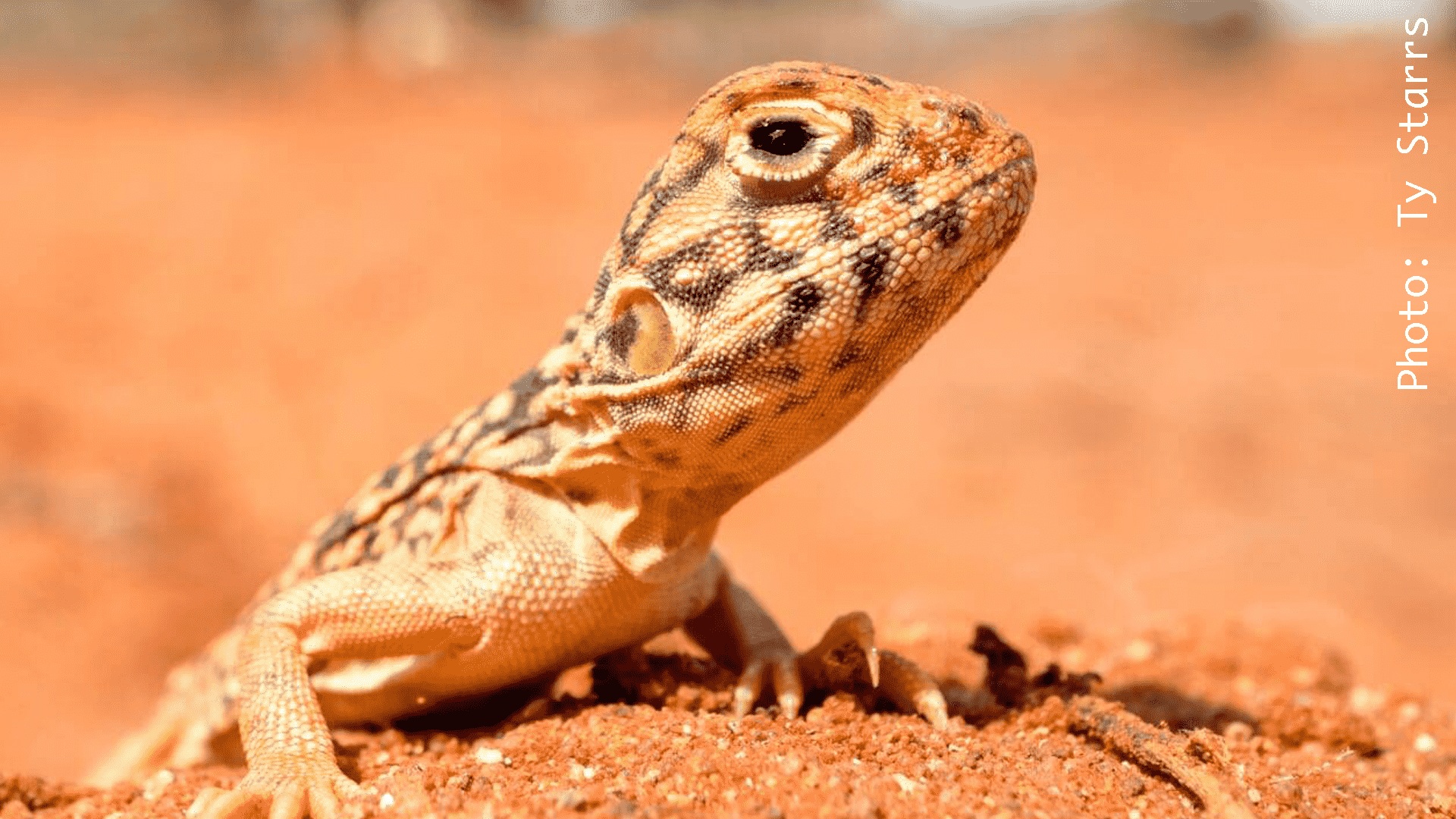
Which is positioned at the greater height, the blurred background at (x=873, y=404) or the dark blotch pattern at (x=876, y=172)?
the blurred background at (x=873, y=404)

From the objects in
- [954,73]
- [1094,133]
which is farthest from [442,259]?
[954,73]

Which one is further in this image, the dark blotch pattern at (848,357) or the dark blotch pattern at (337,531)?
the dark blotch pattern at (337,531)

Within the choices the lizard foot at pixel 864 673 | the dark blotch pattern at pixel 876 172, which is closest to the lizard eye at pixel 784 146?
the dark blotch pattern at pixel 876 172

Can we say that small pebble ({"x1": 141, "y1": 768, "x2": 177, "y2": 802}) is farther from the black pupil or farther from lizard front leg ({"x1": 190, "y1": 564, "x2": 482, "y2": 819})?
the black pupil

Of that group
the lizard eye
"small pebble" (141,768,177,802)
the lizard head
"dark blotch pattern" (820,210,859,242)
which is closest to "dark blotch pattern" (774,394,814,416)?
the lizard head

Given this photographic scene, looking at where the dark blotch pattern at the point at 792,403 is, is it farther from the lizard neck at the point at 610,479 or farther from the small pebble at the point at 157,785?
the small pebble at the point at 157,785

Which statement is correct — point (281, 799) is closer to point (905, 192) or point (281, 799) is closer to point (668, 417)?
point (668, 417)

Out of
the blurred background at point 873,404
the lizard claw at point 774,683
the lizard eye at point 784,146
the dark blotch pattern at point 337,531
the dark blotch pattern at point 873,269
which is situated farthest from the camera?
the blurred background at point 873,404

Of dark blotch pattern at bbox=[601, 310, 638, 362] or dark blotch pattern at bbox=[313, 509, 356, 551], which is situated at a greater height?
dark blotch pattern at bbox=[601, 310, 638, 362]
